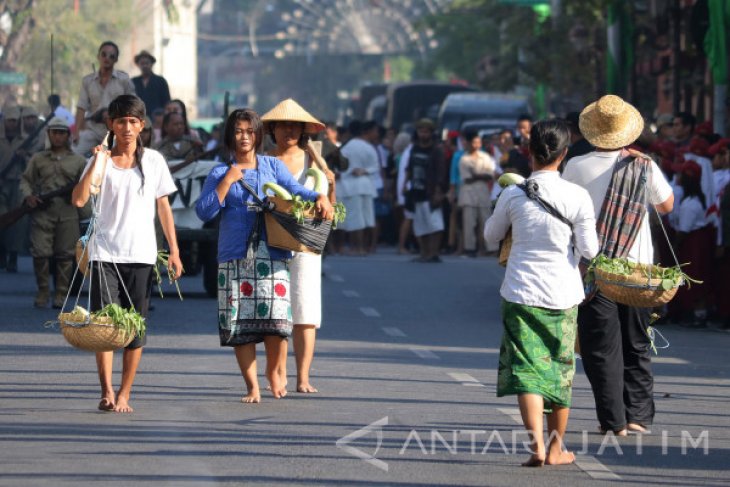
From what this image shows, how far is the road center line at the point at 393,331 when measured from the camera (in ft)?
54.3

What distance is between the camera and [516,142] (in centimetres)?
2508

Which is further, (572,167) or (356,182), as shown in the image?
(356,182)

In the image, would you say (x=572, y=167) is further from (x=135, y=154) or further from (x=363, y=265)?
(x=363, y=265)

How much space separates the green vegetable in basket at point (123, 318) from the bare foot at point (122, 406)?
514 mm

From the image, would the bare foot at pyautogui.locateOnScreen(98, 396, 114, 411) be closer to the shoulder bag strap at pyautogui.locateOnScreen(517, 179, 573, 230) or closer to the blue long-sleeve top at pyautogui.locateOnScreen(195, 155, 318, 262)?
the blue long-sleeve top at pyautogui.locateOnScreen(195, 155, 318, 262)

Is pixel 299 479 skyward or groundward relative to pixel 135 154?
groundward

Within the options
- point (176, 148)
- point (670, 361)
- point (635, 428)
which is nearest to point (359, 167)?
point (176, 148)

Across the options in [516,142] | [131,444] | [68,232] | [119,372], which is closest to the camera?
[131,444]

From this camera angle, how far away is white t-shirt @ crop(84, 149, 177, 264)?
11023mm

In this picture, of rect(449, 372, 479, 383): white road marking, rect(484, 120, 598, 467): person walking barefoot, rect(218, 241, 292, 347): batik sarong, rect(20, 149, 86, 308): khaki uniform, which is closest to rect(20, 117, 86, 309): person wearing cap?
rect(20, 149, 86, 308): khaki uniform

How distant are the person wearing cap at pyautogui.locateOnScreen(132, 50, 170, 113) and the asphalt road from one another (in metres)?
6.50

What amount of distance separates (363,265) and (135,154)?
14812 mm

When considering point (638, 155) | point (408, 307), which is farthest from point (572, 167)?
point (408, 307)

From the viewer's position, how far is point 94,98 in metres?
20.6
